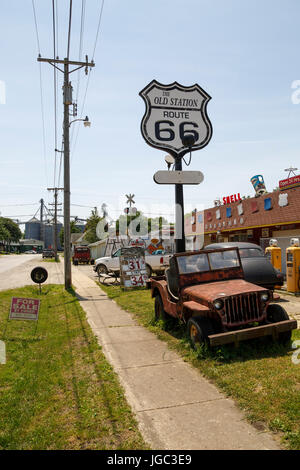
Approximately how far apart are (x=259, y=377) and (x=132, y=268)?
11017 millimetres

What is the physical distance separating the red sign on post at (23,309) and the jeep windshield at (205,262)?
3.83 meters

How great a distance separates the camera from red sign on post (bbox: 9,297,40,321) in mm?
8180

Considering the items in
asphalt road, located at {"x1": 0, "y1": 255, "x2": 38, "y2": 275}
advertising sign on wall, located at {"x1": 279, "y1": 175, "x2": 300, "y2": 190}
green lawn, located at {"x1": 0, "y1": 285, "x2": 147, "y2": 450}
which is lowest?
asphalt road, located at {"x1": 0, "y1": 255, "x2": 38, "y2": 275}

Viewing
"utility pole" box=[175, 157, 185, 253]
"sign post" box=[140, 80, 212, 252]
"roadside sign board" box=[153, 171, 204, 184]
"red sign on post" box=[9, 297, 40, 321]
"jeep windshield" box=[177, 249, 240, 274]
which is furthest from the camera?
"sign post" box=[140, 80, 212, 252]

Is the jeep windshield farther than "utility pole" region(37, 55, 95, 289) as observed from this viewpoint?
No

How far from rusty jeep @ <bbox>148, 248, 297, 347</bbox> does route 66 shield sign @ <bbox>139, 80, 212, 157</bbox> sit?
352 centimetres

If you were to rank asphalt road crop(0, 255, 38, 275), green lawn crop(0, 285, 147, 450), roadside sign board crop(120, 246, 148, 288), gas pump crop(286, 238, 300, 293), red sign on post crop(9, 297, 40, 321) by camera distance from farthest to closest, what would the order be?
asphalt road crop(0, 255, 38, 275), roadside sign board crop(120, 246, 148, 288), gas pump crop(286, 238, 300, 293), red sign on post crop(9, 297, 40, 321), green lawn crop(0, 285, 147, 450)

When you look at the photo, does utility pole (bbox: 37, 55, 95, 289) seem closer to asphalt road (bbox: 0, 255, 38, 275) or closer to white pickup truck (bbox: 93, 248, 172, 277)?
white pickup truck (bbox: 93, 248, 172, 277)

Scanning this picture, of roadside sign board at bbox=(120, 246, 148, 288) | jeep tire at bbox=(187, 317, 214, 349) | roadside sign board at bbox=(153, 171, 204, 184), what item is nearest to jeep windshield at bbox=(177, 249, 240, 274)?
jeep tire at bbox=(187, 317, 214, 349)

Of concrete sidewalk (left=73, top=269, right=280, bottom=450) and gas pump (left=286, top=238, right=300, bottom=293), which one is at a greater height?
gas pump (left=286, top=238, right=300, bottom=293)

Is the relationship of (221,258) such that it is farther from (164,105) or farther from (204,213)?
(204,213)
